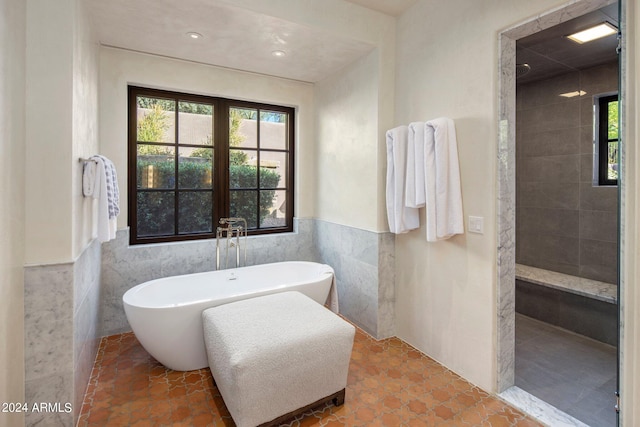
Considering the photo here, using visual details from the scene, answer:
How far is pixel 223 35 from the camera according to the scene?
2607 mm

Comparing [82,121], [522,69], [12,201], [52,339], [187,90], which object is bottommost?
[52,339]

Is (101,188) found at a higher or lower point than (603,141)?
lower

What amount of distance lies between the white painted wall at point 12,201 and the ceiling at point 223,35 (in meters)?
0.82

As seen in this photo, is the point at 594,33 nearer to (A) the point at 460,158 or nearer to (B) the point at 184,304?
(A) the point at 460,158

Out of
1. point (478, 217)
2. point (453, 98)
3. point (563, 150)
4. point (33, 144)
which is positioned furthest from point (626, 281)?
point (33, 144)

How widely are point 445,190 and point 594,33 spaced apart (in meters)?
1.88

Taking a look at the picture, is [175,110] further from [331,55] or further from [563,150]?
[563,150]

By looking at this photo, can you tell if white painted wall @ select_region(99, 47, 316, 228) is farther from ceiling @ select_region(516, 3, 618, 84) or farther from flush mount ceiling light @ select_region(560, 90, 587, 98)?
flush mount ceiling light @ select_region(560, 90, 587, 98)

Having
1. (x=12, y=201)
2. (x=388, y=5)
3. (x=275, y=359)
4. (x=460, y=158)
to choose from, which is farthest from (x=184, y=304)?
(x=388, y=5)

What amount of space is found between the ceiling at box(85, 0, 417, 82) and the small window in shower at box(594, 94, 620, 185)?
7.71ft

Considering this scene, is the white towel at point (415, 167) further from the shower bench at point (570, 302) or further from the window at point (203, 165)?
the shower bench at point (570, 302)

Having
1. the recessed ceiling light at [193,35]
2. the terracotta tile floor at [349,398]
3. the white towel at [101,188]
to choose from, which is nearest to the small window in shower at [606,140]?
the terracotta tile floor at [349,398]

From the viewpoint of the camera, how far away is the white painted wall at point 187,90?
2865 mm

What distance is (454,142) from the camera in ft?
7.42
